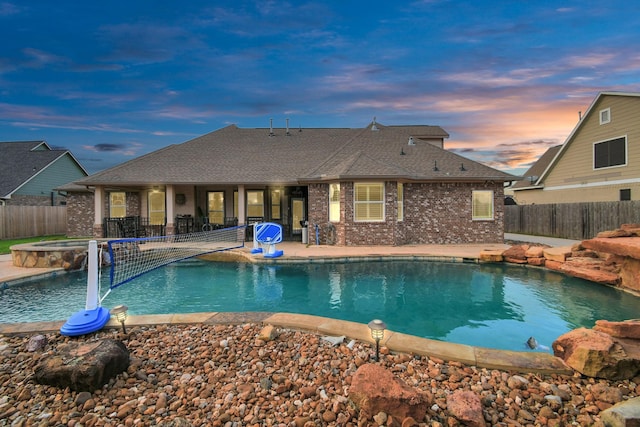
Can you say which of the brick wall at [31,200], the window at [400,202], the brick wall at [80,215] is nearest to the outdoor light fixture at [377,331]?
the window at [400,202]

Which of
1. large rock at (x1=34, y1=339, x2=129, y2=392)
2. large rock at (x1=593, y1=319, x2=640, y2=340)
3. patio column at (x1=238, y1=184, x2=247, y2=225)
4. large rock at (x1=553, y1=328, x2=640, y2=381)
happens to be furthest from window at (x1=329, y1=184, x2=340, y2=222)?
large rock at (x1=34, y1=339, x2=129, y2=392)

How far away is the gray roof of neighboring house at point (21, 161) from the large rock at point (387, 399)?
97.6 feet

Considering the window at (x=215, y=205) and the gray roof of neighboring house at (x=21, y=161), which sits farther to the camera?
the gray roof of neighboring house at (x=21, y=161)

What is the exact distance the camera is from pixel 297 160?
17609 mm

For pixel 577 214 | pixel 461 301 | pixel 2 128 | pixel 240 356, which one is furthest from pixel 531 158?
pixel 2 128

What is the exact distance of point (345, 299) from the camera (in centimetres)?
731

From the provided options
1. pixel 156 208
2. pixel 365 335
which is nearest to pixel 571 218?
pixel 365 335

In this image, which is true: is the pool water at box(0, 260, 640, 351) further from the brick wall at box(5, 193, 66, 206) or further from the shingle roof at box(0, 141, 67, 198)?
the shingle roof at box(0, 141, 67, 198)

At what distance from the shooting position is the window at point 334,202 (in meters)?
14.1

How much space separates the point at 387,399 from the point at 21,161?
3368cm

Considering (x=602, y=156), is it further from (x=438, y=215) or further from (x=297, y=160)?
(x=297, y=160)

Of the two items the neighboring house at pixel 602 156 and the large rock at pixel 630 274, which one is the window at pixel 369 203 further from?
the large rock at pixel 630 274

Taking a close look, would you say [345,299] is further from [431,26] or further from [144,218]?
[144,218]

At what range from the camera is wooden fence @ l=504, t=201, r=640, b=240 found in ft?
46.2
